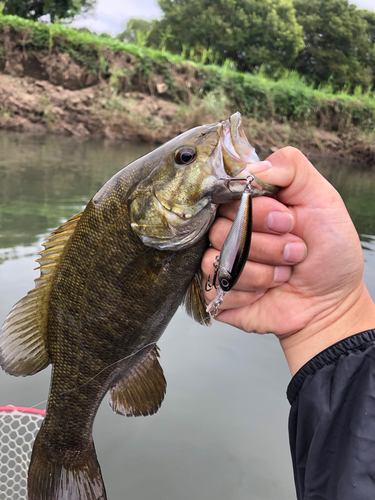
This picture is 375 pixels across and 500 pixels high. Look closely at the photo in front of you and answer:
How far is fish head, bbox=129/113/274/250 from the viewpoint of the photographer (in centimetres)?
126

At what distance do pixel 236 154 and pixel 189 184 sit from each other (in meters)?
0.19

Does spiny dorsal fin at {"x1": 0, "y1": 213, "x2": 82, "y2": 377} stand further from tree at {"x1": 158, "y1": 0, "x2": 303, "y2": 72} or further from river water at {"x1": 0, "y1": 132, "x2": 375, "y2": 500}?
tree at {"x1": 158, "y1": 0, "x2": 303, "y2": 72}

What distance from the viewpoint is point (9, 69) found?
1460cm

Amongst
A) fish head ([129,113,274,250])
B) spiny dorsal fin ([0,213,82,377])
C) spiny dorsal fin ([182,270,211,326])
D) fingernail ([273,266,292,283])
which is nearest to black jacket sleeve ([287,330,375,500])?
fingernail ([273,266,292,283])

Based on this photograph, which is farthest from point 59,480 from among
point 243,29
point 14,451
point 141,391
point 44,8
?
point 243,29

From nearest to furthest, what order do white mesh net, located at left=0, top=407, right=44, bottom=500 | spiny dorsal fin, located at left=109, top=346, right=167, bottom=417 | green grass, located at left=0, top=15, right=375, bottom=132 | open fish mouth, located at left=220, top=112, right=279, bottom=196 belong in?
open fish mouth, located at left=220, top=112, right=279, bottom=196 → spiny dorsal fin, located at left=109, top=346, right=167, bottom=417 → white mesh net, located at left=0, top=407, right=44, bottom=500 → green grass, located at left=0, top=15, right=375, bottom=132

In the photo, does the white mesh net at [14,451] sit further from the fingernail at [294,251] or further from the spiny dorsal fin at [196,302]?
the fingernail at [294,251]

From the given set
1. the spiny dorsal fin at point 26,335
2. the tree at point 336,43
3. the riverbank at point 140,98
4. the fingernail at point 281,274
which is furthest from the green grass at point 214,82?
the fingernail at point 281,274

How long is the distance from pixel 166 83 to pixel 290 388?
17.9 metres

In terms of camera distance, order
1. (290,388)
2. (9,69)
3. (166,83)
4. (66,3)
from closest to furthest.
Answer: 1. (290,388)
2. (9,69)
3. (166,83)
4. (66,3)

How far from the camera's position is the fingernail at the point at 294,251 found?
138 cm

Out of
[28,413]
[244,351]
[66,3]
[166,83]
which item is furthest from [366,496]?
[66,3]

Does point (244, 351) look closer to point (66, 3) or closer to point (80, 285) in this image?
point (80, 285)

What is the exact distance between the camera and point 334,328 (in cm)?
153
